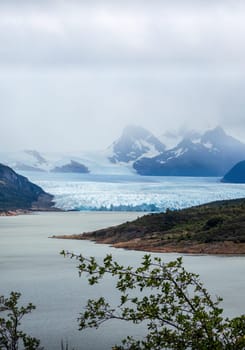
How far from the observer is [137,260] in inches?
2292

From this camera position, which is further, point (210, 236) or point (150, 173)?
point (150, 173)

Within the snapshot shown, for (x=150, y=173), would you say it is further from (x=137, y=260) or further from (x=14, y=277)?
(x=14, y=277)

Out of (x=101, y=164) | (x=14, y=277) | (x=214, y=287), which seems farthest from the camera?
(x=101, y=164)

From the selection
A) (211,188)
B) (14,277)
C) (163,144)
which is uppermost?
(163,144)

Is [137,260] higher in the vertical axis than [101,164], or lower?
lower

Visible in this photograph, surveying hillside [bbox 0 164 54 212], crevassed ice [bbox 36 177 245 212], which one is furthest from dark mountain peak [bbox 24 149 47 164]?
crevassed ice [bbox 36 177 245 212]

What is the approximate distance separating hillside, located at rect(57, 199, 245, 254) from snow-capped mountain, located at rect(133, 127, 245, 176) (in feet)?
297

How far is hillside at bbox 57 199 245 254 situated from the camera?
6819cm

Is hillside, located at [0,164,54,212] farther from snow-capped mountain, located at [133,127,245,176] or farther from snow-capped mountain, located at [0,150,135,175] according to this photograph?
Answer: snow-capped mountain, located at [133,127,245,176]

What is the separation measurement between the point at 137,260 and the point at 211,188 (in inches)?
2162

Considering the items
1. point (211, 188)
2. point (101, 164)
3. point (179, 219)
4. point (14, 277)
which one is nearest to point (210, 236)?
point (179, 219)

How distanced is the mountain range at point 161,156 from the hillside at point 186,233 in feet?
209

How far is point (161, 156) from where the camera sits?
7421 inches

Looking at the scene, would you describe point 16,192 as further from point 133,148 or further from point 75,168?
point 133,148
